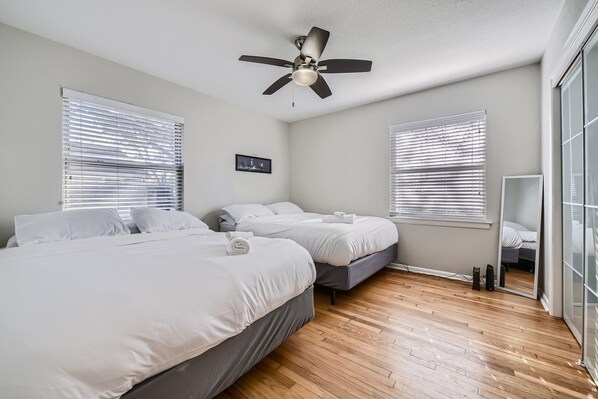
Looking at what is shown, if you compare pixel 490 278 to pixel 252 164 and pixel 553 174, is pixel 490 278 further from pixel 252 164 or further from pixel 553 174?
pixel 252 164

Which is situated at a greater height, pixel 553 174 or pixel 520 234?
pixel 553 174

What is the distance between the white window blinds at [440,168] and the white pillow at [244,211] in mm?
2026

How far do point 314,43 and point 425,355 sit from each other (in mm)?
2436

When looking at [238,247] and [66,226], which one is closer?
[238,247]

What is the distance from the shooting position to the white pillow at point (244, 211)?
3605mm

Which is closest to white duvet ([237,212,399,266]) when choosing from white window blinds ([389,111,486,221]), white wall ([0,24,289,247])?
white window blinds ([389,111,486,221])

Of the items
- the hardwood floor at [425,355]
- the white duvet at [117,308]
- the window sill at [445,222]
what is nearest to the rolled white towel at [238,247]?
the white duvet at [117,308]

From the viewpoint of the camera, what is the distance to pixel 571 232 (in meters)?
1.96

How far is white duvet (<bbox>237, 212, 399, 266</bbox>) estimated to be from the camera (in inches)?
98.4

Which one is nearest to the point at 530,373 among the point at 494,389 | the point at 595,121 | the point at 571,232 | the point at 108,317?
the point at 494,389

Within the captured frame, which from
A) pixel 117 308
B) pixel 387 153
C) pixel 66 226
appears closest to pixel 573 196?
pixel 387 153

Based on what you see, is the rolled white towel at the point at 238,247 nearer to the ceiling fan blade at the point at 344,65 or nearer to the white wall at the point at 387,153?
the ceiling fan blade at the point at 344,65

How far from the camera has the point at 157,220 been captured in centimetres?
266

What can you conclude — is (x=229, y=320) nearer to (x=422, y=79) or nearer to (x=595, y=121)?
(x=595, y=121)
